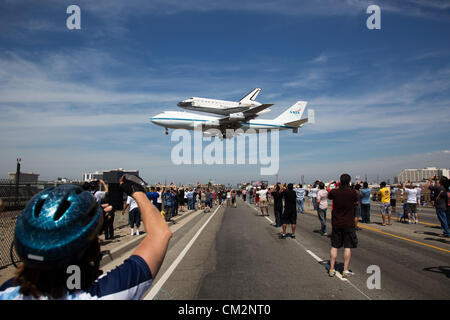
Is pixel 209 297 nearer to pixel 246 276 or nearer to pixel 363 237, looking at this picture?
pixel 246 276

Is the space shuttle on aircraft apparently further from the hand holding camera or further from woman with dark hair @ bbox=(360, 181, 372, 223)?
the hand holding camera

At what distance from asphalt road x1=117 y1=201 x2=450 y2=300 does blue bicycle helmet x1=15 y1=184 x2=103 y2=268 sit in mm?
3873

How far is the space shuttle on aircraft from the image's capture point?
29923 mm

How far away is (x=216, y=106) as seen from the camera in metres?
31.2

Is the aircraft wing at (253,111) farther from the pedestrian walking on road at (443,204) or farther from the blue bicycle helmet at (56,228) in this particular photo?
the blue bicycle helmet at (56,228)

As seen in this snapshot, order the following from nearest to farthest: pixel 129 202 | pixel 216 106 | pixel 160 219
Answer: pixel 160 219 < pixel 129 202 < pixel 216 106

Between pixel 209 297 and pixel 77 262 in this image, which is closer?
pixel 77 262

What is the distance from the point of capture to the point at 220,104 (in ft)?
104

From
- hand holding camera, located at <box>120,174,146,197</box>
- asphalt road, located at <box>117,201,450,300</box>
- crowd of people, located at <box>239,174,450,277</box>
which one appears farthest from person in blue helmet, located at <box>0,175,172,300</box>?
crowd of people, located at <box>239,174,450,277</box>

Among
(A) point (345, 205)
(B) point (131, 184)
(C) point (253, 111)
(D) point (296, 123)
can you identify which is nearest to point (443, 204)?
(A) point (345, 205)

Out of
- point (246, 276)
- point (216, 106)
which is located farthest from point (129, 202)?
point (216, 106)

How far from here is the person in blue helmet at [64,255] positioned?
4.33 ft

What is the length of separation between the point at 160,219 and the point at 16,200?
15593 mm

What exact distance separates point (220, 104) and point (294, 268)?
26400mm
